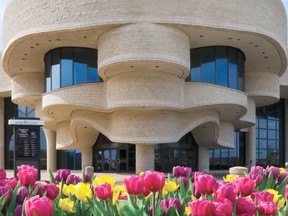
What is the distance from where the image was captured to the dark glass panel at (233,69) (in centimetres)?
2716

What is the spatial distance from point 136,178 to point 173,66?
20860mm

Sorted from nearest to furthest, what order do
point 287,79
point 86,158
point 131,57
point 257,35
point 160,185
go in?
point 160,185
point 131,57
point 257,35
point 86,158
point 287,79

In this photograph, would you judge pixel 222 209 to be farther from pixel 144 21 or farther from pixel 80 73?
pixel 80 73

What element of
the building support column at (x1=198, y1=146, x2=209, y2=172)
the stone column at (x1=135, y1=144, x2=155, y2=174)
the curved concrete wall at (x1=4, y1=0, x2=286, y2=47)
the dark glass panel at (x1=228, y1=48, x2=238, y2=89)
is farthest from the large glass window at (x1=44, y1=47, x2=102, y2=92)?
the building support column at (x1=198, y1=146, x2=209, y2=172)

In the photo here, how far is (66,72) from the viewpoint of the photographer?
27219 millimetres

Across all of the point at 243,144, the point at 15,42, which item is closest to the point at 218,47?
the point at 15,42

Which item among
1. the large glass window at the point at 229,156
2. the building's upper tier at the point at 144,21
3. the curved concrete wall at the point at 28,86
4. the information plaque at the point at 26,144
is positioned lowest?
the large glass window at the point at 229,156

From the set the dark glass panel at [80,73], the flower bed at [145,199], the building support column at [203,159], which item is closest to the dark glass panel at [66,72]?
the dark glass panel at [80,73]

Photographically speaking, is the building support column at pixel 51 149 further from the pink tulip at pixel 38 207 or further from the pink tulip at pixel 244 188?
the pink tulip at pixel 38 207

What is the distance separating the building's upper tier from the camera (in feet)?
73.6

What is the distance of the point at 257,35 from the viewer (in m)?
24.2

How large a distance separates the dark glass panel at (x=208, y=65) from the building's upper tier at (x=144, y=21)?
2.47 feet

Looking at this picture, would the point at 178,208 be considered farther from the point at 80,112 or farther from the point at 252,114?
the point at 252,114

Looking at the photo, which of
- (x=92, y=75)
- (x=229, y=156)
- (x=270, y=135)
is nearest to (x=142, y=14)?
(x=92, y=75)
